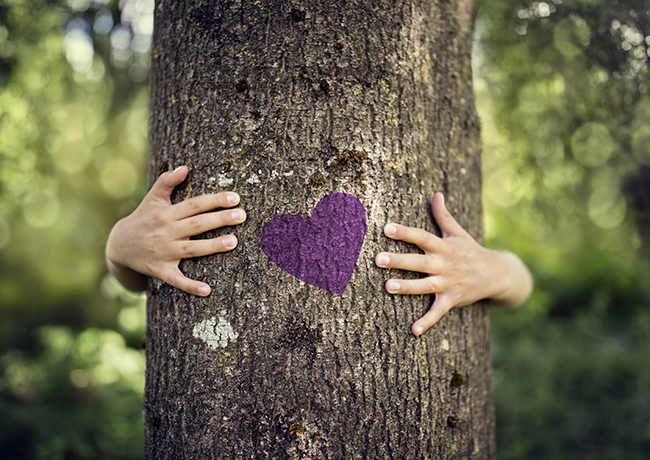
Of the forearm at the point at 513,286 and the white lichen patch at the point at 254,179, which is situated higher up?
the white lichen patch at the point at 254,179

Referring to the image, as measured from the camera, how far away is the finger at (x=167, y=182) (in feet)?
4.02

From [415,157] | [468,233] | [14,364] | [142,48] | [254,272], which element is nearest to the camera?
[254,272]

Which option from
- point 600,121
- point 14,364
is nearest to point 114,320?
point 14,364

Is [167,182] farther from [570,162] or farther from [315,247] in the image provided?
[570,162]

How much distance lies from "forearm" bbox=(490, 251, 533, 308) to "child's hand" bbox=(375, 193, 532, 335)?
0.07 metres

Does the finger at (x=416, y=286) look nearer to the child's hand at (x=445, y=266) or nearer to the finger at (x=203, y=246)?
the child's hand at (x=445, y=266)

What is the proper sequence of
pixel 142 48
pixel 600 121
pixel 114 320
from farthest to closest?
pixel 114 320 → pixel 142 48 → pixel 600 121

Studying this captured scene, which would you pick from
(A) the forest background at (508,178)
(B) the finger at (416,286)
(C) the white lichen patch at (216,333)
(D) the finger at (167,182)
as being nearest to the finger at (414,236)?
(B) the finger at (416,286)

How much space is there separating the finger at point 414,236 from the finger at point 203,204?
0.49m

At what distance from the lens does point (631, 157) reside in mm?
2291

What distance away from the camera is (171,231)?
119cm

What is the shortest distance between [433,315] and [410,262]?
0.63 feet

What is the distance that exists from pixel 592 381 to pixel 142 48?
5898 millimetres

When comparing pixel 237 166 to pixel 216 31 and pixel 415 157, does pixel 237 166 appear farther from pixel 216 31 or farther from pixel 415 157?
→ pixel 415 157
